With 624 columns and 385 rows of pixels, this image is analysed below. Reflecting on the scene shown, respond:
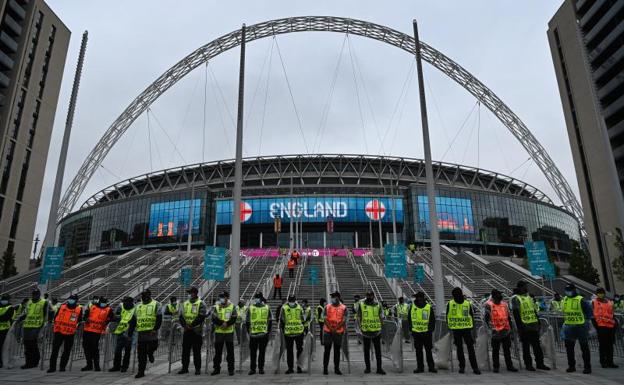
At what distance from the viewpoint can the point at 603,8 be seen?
54188 millimetres

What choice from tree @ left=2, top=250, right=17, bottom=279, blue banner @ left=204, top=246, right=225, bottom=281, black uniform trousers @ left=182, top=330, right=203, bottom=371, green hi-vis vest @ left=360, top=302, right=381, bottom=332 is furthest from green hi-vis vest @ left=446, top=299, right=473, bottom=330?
tree @ left=2, top=250, right=17, bottom=279

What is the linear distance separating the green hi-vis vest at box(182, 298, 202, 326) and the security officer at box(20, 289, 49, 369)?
4558mm

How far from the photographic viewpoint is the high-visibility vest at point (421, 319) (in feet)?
33.6

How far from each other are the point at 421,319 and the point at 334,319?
2.19 meters

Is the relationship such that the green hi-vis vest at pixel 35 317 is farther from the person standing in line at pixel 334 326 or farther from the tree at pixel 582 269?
the tree at pixel 582 269

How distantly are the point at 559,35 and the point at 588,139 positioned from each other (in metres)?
18.2

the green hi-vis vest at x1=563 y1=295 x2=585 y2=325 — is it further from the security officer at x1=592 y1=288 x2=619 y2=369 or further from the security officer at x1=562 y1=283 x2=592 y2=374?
the security officer at x1=592 y1=288 x2=619 y2=369

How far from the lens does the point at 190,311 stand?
34.6 feet

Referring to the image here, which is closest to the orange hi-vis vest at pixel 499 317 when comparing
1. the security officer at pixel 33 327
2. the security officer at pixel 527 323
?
the security officer at pixel 527 323

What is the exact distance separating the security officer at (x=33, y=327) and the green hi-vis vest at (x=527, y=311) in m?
13.0

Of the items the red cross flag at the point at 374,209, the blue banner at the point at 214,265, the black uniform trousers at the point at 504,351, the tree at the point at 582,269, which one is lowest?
the black uniform trousers at the point at 504,351

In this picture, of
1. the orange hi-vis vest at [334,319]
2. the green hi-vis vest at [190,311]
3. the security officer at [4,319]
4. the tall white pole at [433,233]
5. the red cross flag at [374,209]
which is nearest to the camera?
the green hi-vis vest at [190,311]

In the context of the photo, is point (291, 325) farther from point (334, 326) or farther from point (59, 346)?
point (59, 346)

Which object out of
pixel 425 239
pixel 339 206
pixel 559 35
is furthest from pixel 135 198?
pixel 559 35
